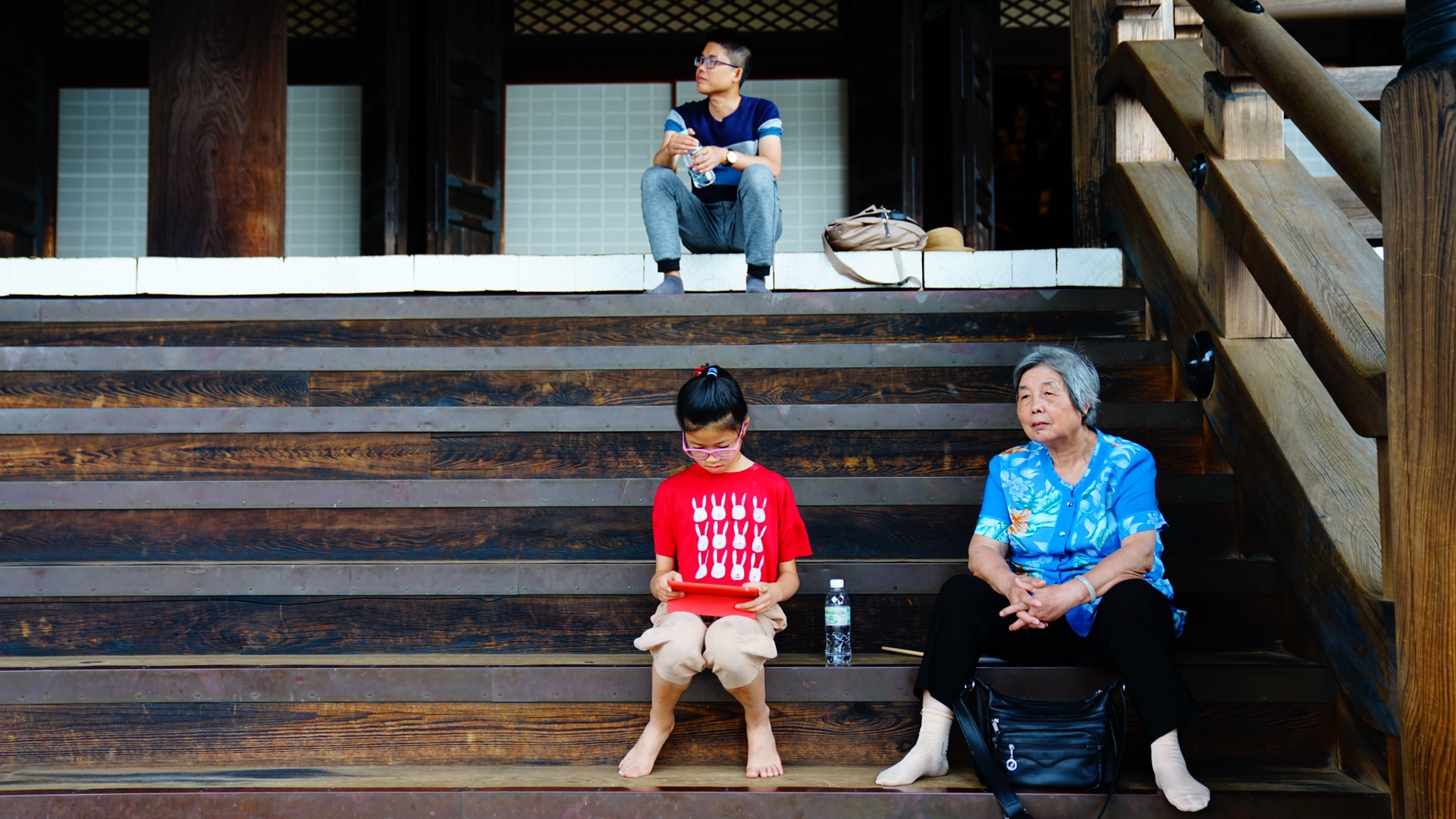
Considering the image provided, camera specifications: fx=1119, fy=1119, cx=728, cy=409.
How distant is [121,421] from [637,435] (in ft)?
4.33

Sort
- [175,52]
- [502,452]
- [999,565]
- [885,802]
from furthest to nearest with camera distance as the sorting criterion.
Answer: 1. [175,52]
2. [502,452]
3. [999,565]
4. [885,802]

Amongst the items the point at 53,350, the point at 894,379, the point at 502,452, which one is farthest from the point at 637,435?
the point at 53,350

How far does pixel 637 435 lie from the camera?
2.87 m

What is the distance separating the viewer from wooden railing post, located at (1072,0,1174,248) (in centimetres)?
359

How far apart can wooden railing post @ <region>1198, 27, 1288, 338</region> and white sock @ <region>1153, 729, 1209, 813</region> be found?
109 cm

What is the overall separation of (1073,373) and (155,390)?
2.42 m

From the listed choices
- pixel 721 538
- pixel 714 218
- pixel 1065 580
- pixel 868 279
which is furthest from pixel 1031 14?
pixel 721 538

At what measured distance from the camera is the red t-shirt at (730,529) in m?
2.30

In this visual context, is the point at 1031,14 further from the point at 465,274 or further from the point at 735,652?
the point at 735,652

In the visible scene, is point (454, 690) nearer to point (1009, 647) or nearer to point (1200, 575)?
point (1009, 647)

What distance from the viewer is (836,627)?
2.33 metres

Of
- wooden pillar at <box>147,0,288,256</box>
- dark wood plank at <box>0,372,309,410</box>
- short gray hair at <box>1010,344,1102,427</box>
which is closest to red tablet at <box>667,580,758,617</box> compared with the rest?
short gray hair at <box>1010,344,1102,427</box>

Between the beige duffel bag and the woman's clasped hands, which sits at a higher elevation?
the beige duffel bag

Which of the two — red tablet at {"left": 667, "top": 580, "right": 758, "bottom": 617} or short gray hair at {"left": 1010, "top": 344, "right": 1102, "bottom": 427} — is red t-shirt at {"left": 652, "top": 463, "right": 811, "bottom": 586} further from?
short gray hair at {"left": 1010, "top": 344, "right": 1102, "bottom": 427}
